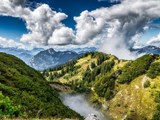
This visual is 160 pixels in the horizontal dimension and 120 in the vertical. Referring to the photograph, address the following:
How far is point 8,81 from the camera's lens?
18812 cm

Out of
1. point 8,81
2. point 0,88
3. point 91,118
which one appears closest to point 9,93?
point 0,88

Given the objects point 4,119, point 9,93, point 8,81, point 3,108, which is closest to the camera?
point 4,119

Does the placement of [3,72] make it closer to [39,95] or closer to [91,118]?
[39,95]

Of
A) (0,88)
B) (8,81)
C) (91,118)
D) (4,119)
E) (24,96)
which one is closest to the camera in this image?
(4,119)

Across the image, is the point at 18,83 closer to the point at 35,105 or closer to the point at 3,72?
Result: the point at 3,72

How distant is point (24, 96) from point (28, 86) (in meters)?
31.5

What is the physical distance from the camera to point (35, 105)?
511 ft

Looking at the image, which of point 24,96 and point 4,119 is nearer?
point 4,119

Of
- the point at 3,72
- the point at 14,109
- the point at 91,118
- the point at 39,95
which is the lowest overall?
the point at 39,95

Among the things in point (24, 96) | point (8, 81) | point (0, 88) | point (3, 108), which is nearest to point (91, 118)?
point (3, 108)

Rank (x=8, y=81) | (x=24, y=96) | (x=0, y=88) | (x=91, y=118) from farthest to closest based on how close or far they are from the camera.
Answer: (x=8, y=81) < (x=24, y=96) < (x=0, y=88) < (x=91, y=118)

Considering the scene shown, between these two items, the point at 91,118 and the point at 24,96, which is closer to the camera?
the point at 91,118

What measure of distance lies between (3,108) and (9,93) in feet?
383

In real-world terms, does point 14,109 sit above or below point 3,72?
above
